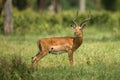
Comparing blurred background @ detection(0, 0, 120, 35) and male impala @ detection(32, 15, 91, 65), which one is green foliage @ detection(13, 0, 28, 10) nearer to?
blurred background @ detection(0, 0, 120, 35)

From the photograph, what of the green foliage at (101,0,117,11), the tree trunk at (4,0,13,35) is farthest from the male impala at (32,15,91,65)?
the green foliage at (101,0,117,11)

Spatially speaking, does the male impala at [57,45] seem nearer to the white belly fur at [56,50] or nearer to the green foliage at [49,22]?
the white belly fur at [56,50]

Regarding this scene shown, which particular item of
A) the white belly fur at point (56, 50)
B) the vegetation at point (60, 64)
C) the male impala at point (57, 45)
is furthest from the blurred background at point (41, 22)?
the white belly fur at point (56, 50)

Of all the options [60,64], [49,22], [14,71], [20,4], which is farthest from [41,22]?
[20,4]

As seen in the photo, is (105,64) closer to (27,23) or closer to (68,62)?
(68,62)

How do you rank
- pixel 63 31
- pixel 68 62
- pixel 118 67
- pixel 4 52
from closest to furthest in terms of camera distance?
pixel 118 67
pixel 68 62
pixel 4 52
pixel 63 31

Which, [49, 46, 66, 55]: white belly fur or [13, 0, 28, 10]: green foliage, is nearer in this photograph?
[49, 46, 66, 55]: white belly fur

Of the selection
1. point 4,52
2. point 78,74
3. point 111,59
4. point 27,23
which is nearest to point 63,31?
point 27,23

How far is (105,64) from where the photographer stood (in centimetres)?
1430

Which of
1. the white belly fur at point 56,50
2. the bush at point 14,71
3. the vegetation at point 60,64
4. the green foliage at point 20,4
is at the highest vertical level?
the green foliage at point 20,4

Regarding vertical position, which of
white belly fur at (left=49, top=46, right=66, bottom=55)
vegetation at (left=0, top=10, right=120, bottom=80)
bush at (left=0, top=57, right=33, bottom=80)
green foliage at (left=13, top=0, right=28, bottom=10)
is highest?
green foliage at (left=13, top=0, right=28, bottom=10)

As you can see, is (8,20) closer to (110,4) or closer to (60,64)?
(60,64)

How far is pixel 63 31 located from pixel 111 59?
1433cm

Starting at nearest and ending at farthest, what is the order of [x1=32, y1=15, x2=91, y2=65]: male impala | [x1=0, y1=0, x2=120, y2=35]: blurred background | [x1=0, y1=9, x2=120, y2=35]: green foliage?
[x1=32, y1=15, x2=91, y2=65]: male impala, [x1=0, y1=0, x2=120, y2=35]: blurred background, [x1=0, y1=9, x2=120, y2=35]: green foliage
